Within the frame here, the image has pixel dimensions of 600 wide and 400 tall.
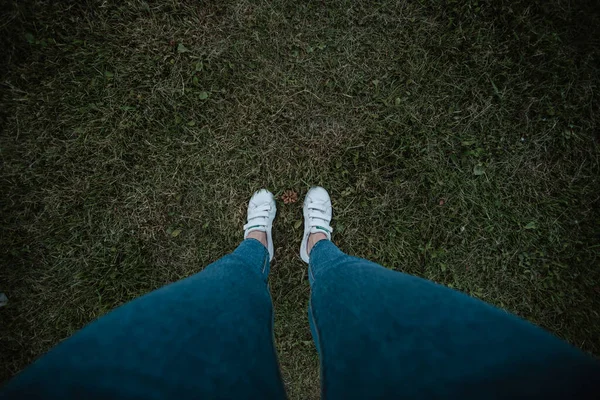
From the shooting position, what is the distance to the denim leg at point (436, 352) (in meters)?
1.02

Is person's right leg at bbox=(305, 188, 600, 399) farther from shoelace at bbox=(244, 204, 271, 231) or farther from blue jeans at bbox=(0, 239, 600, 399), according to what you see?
shoelace at bbox=(244, 204, 271, 231)

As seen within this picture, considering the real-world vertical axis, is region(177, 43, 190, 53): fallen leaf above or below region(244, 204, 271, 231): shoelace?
above

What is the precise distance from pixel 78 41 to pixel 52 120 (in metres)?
0.78

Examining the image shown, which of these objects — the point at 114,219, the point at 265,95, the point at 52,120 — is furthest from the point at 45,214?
the point at 265,95

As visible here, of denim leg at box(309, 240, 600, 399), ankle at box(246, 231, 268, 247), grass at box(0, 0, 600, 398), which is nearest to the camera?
denim leg at box(309, 240, 600, 399)

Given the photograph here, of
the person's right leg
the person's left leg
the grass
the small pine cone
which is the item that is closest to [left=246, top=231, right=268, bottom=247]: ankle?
the grass

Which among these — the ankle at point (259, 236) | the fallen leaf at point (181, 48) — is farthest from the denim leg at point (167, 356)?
the fallen leaf at point (181, 48)

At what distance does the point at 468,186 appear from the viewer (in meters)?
2.87

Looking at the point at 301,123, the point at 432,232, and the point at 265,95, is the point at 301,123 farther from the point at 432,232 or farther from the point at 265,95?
the point at 432,232

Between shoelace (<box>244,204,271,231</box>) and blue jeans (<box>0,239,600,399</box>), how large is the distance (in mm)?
1211

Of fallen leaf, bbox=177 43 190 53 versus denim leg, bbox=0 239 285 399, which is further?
fallen leaf, bbox=177 43 190 53

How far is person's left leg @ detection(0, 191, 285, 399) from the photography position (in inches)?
40.4

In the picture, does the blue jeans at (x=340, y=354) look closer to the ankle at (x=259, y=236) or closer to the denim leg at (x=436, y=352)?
the denim leg at (x=436, y=352)

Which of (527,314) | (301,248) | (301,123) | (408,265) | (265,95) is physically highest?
(265,95)
